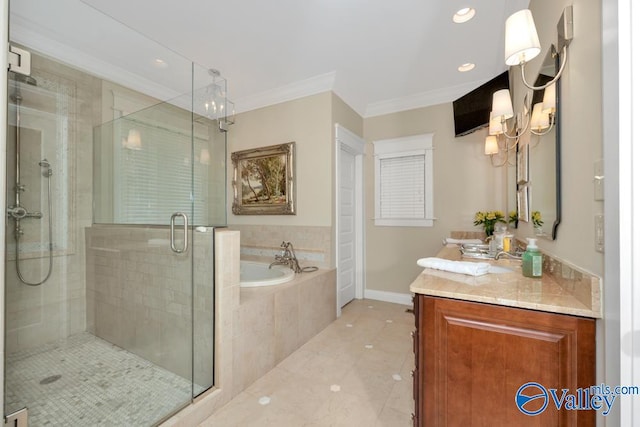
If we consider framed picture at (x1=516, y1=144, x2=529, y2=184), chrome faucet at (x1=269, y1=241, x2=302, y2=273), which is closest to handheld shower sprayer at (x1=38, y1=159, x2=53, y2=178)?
chrome faucet at (x1=269, y1=241, x2=302, y2=273)

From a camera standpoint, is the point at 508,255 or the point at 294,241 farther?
the point at 294,241

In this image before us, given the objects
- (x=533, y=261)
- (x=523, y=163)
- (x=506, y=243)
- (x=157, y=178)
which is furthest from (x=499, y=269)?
(x=157, y=178)

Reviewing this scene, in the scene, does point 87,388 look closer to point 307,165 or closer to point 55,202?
point 55,202

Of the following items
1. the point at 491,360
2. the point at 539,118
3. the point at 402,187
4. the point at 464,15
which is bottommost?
the point at 491,360

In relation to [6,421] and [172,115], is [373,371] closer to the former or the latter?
[6,421]

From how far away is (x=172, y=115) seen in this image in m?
2.08

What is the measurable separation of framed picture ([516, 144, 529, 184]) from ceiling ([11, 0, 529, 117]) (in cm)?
108

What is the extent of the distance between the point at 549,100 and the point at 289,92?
2.62 meters

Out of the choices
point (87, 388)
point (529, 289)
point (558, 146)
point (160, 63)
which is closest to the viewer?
point (529, 289)

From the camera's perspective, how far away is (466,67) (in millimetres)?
2820

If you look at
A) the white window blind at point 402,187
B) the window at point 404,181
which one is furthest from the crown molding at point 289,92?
the white window blind at point 402,187

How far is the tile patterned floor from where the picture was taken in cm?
154

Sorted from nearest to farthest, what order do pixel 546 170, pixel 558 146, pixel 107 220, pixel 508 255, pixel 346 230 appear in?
pixel 558 146, pixel 546 170, pixel 508 255, pixel 107 220, pixel 346 230

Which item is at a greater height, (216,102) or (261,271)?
(216,102)
